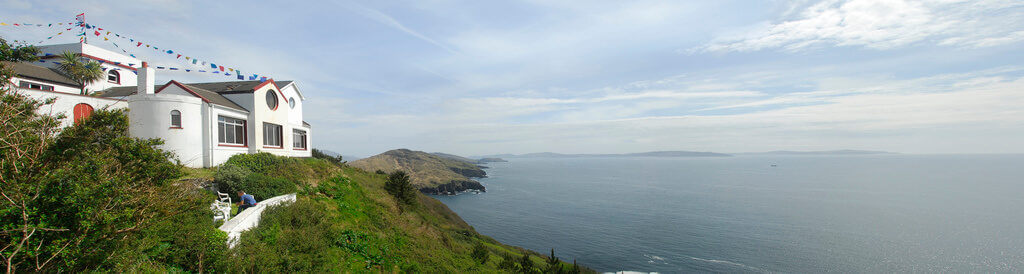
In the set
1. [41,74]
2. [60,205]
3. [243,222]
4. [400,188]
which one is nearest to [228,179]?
[243,222]

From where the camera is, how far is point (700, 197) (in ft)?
312

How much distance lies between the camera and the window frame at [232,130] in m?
24.4

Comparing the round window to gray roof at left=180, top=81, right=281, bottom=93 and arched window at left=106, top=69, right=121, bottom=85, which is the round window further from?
arched window at left=106, top=69, right=121, bottom=85

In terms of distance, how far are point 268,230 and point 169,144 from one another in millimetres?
12402

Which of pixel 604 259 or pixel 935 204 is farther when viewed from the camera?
pixel 935 204

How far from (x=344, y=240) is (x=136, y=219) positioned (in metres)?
8.15

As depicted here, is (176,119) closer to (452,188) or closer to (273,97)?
(273,97)

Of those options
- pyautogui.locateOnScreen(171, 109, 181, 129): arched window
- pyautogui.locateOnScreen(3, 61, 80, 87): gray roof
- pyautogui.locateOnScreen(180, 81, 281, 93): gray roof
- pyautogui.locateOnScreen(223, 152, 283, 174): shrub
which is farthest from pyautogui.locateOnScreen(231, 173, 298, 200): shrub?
pyautogui.locateOnScreen(3, 61, 80, 87): gray roof

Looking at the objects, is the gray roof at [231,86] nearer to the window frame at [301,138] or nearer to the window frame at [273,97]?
the window frame at [273,97]

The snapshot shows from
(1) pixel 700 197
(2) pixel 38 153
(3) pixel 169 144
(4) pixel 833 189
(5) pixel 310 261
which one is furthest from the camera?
(4) pixel 833 189

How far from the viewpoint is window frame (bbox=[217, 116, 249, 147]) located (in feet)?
80.0

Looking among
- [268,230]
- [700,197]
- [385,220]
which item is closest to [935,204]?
[700,197]

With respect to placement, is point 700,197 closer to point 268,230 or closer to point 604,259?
point 604,259

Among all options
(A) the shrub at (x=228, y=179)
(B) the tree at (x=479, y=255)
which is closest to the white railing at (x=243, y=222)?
(A) the shrub at (x=228, y=179)
